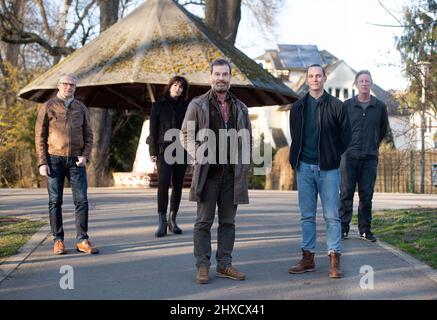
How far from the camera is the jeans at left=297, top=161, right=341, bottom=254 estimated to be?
6676 mm

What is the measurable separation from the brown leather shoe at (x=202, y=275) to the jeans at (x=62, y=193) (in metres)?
2.03

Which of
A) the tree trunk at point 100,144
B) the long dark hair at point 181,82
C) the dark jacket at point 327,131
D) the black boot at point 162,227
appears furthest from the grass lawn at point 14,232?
the tree trunk at point 100,144

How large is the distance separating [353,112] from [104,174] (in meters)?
16.3

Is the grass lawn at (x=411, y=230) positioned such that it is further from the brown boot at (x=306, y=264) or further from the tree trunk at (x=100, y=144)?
the tree trunk at (x=100, y=144)

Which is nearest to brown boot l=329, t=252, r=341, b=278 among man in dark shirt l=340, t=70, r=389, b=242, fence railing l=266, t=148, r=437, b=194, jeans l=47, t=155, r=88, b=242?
man in dark shirt l=340, t=70, r=389, b=242

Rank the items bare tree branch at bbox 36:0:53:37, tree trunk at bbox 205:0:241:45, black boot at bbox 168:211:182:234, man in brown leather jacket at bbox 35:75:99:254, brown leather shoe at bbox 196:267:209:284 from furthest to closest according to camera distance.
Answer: bare tree branch at bbox 36:0:53:37, tree trunk at bbox 205:0:241:45, black boot at bbox 168:211:182:234, man in brown leather jacket at bbox 35:75:99:254, brown leather shoe at bbox 196:267:209:284

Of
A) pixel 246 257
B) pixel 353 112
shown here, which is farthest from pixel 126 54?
pixel 246 257

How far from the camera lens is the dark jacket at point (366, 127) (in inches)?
347

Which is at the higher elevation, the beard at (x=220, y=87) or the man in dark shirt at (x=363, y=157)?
the beard at (x=220, y=87)

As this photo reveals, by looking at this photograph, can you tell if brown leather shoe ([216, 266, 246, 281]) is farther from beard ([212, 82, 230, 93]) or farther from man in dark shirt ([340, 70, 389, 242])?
man in dark shirt ([340, 70, 389, 242])

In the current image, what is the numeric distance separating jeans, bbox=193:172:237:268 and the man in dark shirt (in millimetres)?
2856

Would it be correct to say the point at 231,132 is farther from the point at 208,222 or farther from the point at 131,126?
the point at 131,126

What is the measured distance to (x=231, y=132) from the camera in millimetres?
6445

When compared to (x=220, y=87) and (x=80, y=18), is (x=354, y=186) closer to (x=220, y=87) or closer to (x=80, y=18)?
(x=220, y=87)
